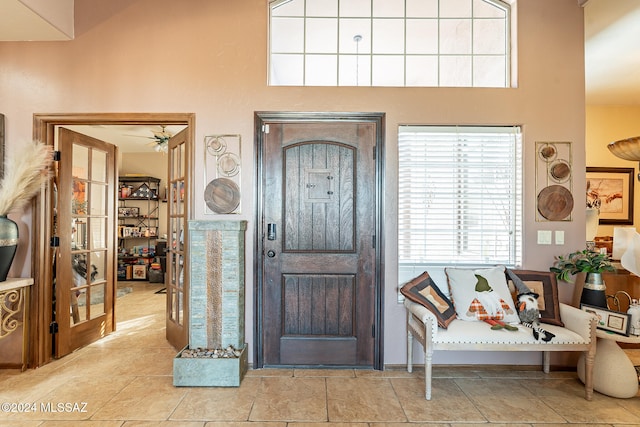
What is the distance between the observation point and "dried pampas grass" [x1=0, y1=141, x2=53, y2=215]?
9.13 feet

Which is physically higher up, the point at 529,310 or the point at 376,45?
the point at 376,45

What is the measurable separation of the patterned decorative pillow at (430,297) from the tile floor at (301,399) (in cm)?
56

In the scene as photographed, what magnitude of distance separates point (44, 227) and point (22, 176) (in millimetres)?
480

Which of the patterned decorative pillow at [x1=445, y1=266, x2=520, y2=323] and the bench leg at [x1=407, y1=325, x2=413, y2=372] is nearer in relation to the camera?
the patterned decorative pillow at [x1=445, y1=266, x2=520, y2=323]

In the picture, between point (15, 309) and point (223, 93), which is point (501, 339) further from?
point (15, 309)

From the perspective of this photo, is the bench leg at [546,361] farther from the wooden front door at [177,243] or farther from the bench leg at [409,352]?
the wooden front door at [177,243]

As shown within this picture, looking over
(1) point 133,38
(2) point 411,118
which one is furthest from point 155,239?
(2) point 411,118

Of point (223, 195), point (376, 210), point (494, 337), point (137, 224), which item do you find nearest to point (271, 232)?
point (223, 195)

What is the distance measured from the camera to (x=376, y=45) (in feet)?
10.4

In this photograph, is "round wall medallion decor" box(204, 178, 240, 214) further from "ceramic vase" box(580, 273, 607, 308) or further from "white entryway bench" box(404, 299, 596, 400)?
"ceramic vase" box(580, 273, 607, 308)

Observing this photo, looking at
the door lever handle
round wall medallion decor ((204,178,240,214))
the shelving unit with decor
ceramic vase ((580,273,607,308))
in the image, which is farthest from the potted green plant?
the shelving unit with decor

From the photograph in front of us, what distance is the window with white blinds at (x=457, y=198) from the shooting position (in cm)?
308

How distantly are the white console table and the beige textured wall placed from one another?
1.39ft

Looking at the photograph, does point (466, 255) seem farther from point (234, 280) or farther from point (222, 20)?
point (222, 20)
